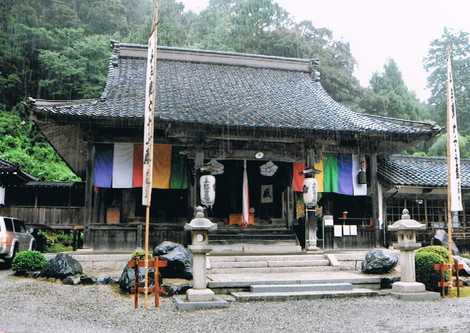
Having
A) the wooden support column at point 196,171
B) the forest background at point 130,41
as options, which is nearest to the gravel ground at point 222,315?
the wooden support column at point 196,171

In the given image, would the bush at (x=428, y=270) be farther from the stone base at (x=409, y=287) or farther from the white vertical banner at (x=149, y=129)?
the white vertical banner at (x=149, y=129)

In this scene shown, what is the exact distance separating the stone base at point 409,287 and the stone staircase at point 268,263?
126 inches

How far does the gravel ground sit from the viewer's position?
320 inches

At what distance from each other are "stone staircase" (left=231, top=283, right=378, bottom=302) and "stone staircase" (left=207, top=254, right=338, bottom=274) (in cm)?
245

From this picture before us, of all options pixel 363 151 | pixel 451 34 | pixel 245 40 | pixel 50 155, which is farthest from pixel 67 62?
pixel 451 34

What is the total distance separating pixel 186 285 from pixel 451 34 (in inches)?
2102

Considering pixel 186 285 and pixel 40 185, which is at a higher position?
pixel 40 185

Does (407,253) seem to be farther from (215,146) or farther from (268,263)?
(215,146)

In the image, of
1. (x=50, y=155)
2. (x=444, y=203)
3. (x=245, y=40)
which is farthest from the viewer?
(x=245, y=40)

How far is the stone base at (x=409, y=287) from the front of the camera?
1139cm

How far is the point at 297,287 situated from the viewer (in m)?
11.6

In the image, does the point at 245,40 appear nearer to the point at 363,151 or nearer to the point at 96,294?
the point at 363,151

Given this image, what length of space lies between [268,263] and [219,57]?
1226cm

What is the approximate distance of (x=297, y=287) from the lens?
38.0ft
